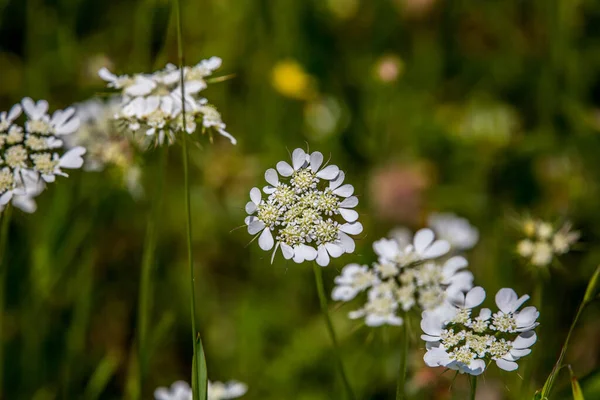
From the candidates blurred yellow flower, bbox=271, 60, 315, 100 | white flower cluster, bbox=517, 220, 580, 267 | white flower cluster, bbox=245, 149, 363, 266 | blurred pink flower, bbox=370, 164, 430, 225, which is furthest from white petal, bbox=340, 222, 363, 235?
blurred yellow flower, bbox=271, 60, 315, 100

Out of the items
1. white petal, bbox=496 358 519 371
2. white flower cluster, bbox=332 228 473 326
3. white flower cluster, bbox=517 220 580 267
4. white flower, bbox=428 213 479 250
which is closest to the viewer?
white petal, bbox=496 358 519 371

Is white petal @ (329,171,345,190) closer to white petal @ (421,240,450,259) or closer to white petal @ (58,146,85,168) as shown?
white petal @ (421,240,450,259)

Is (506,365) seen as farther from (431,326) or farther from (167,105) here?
(167,105)

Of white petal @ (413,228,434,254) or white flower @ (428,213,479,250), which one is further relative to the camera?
white flower @ (428,213,479,250)

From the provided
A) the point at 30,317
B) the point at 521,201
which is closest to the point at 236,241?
the point at 30,317

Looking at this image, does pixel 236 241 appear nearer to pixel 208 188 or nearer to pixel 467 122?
pixel 208 188

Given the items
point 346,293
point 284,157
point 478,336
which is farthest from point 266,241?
point 284,157
